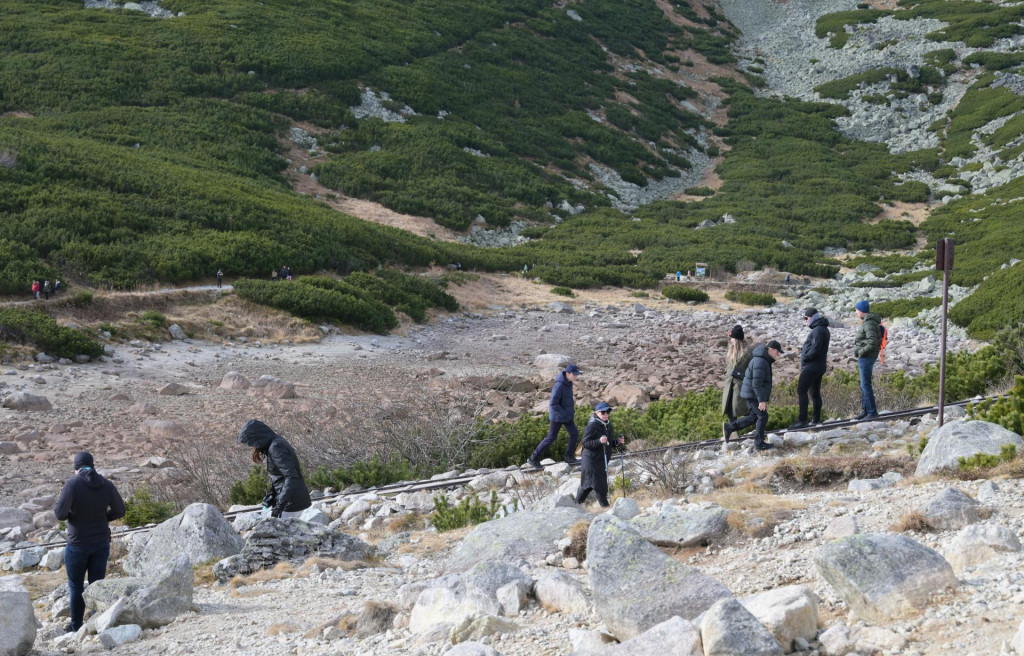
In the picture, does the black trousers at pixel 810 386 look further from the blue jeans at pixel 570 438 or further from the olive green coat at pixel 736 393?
the blue jeans at pixel 570 438

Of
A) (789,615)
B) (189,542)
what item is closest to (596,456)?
(189,542)

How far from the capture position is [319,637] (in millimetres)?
5832

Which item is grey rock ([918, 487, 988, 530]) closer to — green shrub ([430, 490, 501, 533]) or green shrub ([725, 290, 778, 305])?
green shrub ([430, 490, 501, 533])

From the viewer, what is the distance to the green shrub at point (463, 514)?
912cm

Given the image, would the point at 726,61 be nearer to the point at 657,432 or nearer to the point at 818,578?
the point at 657,432

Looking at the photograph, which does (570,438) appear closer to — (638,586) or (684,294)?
(638,586)

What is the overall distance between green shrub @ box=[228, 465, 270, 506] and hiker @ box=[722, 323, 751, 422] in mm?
5522

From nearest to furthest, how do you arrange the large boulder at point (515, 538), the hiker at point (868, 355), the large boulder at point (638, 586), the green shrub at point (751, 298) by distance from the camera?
the large boulder at point (638, 586) → the large boulder at point (515, 538) → the hiker at point (868, 355) → the green shrub at point (751, 298)

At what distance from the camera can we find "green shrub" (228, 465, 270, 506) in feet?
36.8

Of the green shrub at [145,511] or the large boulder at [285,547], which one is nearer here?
the large boulder at [285,547]

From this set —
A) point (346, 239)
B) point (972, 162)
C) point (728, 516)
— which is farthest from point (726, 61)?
point (728, 516)

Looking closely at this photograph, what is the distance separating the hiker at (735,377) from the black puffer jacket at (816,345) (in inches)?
30.8

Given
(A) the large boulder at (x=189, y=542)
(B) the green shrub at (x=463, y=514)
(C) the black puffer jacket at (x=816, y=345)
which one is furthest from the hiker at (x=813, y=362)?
(A) the large boulder at (x=189, y=542)

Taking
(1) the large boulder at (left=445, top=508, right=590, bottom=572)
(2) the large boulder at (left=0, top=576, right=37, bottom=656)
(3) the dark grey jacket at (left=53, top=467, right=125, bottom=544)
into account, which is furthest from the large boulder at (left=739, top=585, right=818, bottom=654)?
(3) the dark grey jacket at (left=53, top=467, right=125, bottom=544)
